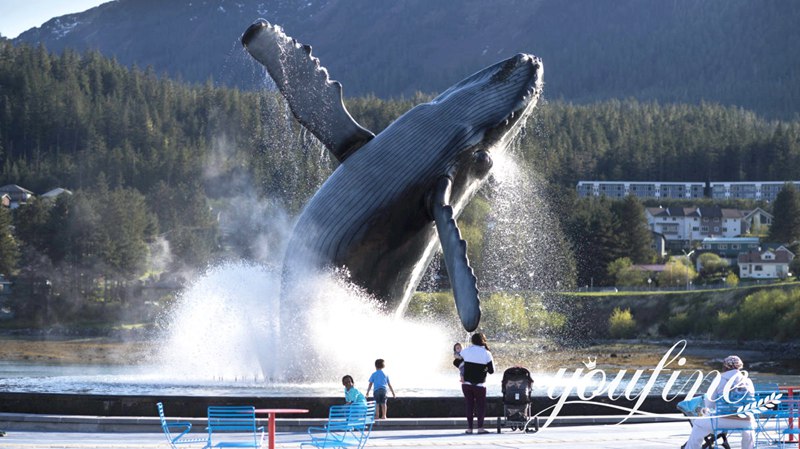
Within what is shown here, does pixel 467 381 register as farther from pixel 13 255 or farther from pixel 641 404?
pixel 13 255

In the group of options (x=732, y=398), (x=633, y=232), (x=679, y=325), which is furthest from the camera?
(x=633, y=232)

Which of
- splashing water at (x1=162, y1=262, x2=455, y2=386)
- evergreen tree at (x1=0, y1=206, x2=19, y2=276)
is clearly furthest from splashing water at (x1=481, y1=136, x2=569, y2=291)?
splashing water at (x1=162, y1=262, x2=455, y2=386)

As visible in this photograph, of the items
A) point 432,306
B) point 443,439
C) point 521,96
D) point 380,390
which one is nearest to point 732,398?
point 443,439

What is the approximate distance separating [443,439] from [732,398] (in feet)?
13.7

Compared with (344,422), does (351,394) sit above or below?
above

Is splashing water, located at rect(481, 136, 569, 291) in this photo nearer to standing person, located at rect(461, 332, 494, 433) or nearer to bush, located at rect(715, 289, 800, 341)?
bush, located at rect(715, 289, 800, 341)

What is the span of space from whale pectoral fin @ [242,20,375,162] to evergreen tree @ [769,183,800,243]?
448 feet

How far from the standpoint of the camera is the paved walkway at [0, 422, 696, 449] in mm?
15734

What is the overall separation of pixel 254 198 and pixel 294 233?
14576cm

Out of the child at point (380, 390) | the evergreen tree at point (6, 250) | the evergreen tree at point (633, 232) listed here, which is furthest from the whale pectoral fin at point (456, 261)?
the evergreen tree at point (633, 232)

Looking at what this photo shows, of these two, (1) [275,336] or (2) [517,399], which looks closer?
(2) [517,399]

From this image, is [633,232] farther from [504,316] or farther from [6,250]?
[6,250]

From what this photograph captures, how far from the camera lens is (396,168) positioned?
2144cm

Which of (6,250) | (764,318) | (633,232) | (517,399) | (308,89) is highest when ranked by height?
(633,232)
